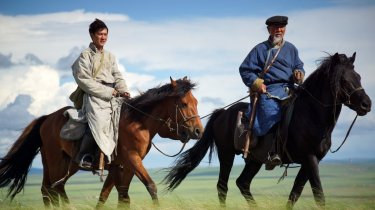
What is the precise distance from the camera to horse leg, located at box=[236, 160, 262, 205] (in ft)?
44.0

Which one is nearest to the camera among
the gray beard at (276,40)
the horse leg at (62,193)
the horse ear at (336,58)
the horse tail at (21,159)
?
the horse ear at (336,58)

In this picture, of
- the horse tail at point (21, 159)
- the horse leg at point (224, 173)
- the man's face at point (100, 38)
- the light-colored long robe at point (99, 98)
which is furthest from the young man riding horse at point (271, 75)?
the horse tail at point (21, 159)

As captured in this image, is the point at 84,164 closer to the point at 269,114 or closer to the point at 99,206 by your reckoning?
the point at 99,206

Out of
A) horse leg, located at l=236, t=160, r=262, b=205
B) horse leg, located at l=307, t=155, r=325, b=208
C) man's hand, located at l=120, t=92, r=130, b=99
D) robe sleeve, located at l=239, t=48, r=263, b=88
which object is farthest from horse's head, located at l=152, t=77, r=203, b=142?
horse leg, located at l=307, t=155, r=325, b=208

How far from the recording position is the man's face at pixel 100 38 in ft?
42.7

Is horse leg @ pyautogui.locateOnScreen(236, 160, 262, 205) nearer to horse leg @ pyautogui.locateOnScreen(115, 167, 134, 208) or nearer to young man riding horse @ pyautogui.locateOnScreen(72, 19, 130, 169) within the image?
horse leg @ pyautogui.locateOnScreen(115, 167, 134, 208)

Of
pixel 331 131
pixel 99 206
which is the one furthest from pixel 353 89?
pixel 99 206

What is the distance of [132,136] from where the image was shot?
1296 cm

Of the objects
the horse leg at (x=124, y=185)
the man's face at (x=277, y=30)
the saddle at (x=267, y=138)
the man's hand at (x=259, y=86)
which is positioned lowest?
the horse leg at (x=124, y=185)

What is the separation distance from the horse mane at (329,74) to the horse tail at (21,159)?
530cm

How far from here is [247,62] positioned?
1321 centimetres

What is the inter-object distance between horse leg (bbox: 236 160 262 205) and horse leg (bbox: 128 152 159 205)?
6.34 feet

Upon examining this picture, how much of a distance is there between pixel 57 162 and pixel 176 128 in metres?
2.39

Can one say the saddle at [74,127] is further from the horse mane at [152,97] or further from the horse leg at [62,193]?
the horse leg at [62,193]
